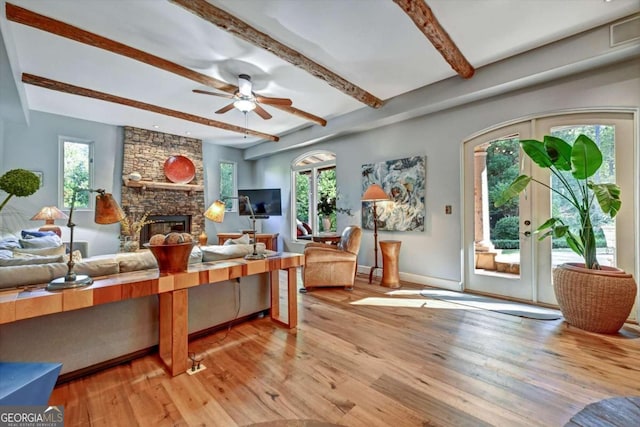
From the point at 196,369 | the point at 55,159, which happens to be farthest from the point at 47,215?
the point at 196,369

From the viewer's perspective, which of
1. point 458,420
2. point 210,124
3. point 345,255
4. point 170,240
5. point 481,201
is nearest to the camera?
point 458,420

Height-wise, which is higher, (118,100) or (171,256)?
(118,100)

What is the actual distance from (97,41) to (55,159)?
11.3 feet

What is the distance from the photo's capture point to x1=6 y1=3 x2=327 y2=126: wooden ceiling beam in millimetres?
2363

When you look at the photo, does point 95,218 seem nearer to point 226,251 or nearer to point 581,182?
point 226,251

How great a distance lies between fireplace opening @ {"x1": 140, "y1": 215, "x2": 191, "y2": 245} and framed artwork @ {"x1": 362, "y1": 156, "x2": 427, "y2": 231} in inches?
167

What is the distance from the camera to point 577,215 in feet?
10.00

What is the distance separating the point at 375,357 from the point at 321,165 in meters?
4.45

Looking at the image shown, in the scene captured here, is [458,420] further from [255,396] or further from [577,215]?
[577,215]

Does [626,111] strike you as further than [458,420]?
Yes

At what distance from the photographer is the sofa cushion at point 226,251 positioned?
256 cm

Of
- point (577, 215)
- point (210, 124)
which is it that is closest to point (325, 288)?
point (577, 215)

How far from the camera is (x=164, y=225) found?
6.07 metres

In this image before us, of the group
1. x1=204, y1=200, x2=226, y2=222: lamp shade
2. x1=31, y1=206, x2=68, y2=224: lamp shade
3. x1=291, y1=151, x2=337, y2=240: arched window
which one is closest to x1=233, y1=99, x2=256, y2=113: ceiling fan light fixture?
x1=204, y1=200, x2=226, y2=222: lamp shade
